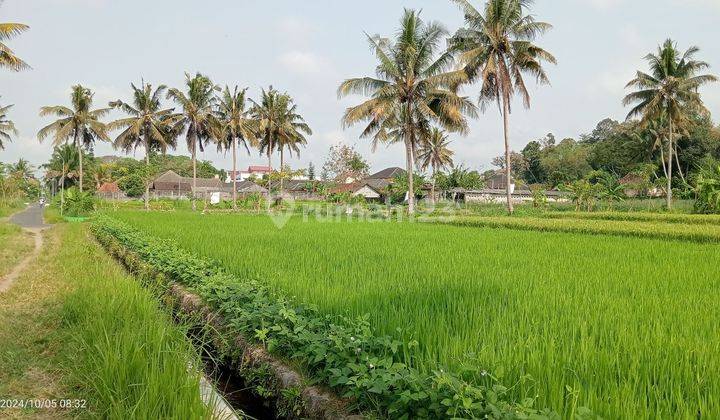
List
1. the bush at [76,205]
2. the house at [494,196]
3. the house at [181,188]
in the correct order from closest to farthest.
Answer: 1. the bush at [76,205]
2. the house at [494,196]
3. the house at [181,188]

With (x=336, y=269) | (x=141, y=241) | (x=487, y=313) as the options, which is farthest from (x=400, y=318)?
(x=141, y=241)

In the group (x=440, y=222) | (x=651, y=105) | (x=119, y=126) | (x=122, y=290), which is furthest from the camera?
(x=119, y=126)

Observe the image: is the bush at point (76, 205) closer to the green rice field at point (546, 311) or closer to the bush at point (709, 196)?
the green rice field at point (546, 311)

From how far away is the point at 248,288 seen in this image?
4.16 metres

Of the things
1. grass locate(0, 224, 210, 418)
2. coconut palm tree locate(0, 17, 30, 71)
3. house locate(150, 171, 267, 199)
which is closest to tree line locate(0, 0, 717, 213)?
coconut palm tree locate(0, 17, 30, 71)

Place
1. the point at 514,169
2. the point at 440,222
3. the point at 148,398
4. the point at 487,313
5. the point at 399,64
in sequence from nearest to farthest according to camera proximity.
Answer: the point at 148,398 < the point at 487,313 < the point at 440,222 < the point at 399,64 < the point at 514,169

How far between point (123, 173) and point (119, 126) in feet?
82.5

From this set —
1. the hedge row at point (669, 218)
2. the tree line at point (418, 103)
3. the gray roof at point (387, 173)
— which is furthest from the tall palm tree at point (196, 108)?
the gray roof at point (387, 173)

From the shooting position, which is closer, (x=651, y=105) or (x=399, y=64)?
(x=399, y=64)

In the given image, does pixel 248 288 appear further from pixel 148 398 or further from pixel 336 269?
pixel 148 398

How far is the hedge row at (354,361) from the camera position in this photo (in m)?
1.90

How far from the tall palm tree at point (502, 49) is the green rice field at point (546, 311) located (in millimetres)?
14236

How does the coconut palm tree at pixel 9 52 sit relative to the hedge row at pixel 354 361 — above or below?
above

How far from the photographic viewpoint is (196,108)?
27.9m
